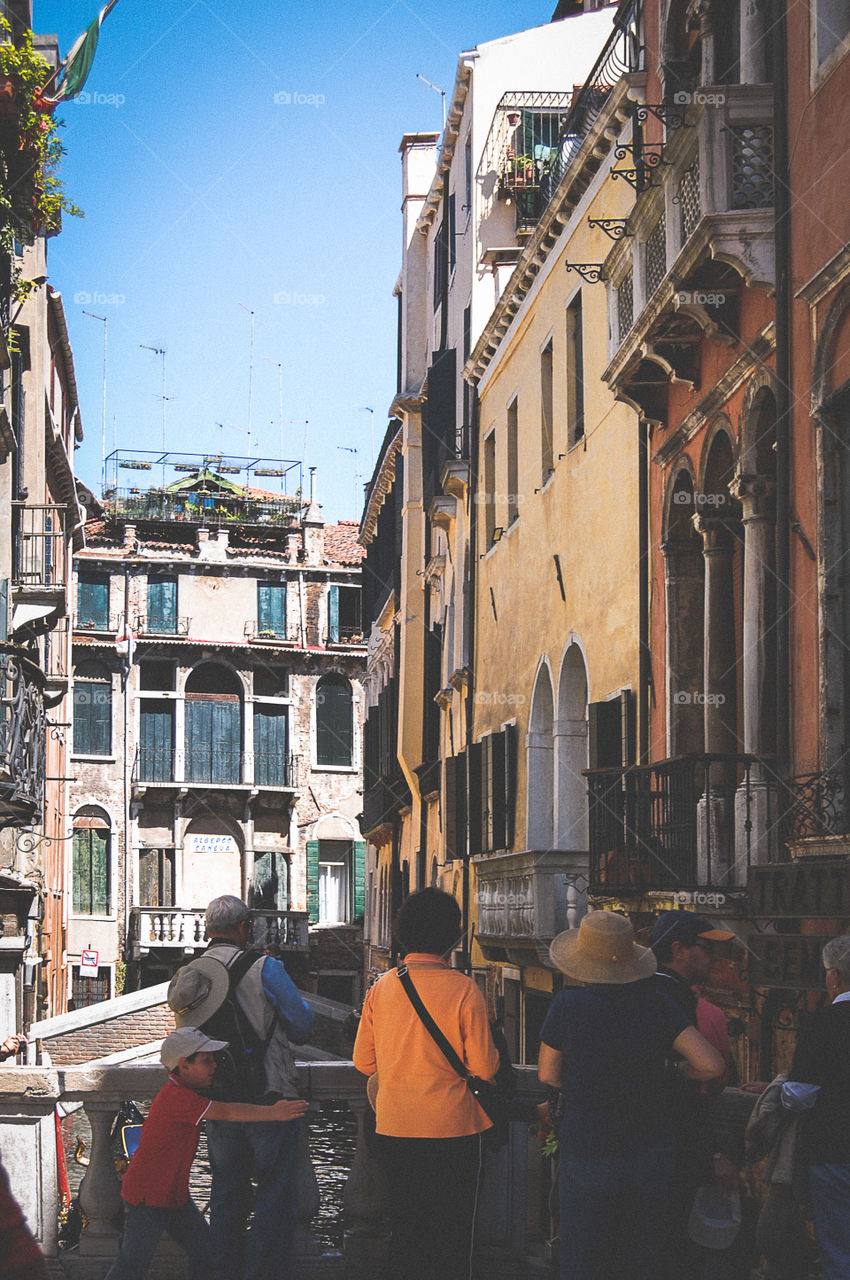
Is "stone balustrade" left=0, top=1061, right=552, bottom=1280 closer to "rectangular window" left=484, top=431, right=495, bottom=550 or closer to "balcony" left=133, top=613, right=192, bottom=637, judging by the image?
"rectangular window" left=484, top=431, right=495, bottom=550

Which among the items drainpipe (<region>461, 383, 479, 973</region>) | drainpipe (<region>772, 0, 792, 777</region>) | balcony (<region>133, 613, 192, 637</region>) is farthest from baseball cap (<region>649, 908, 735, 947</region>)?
balcony (<region>133, 613, 192, 637</region>)

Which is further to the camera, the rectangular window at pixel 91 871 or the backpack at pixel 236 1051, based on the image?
the rectangular window at pixel 91 871

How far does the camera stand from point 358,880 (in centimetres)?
4912

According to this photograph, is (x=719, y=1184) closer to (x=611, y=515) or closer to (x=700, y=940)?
(x=700, y=940)

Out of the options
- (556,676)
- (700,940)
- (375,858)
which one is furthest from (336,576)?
(700,940)

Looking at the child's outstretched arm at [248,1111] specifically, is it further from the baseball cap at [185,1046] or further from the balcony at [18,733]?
the balcony at [18,733]

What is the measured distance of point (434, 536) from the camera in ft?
94.6

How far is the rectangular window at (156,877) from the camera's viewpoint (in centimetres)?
4709

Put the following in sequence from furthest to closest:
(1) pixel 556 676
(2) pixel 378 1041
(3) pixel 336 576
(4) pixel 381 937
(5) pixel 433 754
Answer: (3) pixel 336 576
(4) pixel 381 937
(5) pixel 433 754
(1) pixel 556 676
(2) pixel 378 1041

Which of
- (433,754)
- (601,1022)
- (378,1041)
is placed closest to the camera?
(601,1022)

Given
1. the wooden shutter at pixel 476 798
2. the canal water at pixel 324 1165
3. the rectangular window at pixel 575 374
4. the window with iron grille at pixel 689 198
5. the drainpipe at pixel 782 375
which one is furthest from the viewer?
the wooden shutter at pixel 476 798

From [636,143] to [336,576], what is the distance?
37.5 metres

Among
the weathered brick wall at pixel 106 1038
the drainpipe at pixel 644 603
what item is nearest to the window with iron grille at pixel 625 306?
the drainpipe at pixel 644 603

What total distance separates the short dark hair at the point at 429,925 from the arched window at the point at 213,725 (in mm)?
42969
